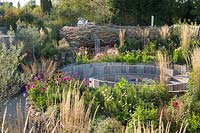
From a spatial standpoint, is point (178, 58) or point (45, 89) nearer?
point (45, 89)

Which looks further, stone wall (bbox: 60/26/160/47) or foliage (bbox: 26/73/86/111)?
stone wall (bbox: 60/26/160/47)

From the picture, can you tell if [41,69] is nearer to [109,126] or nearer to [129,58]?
[129,58]

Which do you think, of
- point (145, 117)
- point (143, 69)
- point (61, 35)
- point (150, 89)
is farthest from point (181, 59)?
point (61, 35)

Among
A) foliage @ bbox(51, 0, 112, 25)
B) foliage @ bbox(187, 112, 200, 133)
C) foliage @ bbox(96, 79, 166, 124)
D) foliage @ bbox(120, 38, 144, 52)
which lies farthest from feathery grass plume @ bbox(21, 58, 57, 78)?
foliage @ bbox(51, 0, 112, 25)

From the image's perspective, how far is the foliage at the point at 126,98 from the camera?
14.3ft

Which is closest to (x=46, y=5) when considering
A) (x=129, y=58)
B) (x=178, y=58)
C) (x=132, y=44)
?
(x=132, y=44)

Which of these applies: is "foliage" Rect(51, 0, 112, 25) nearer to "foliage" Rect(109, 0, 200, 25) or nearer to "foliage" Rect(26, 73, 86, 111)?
"foliage" Rect(109, 0, 200, 25)

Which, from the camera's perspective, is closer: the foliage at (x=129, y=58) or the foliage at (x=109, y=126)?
the foliage at (x=109, y=126)

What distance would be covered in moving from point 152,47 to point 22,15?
6.74 meters

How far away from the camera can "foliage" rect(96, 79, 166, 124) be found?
4.35m

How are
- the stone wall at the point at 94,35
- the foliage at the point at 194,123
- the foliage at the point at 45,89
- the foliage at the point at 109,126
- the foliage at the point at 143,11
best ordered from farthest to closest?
the foliage at the point at 143,11 < the stone wall at the point at 94,35 < the foliage at the point at 45,89 < the foliage at the point at 194,123 < the foliage at the point at 109,126

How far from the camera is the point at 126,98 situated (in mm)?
4539

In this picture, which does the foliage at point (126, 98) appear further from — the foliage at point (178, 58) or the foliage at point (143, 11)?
the foliage at point (143, 11)

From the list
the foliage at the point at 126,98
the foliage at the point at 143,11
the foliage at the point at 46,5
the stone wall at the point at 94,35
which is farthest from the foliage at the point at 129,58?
the foliage at the point at 46,5
